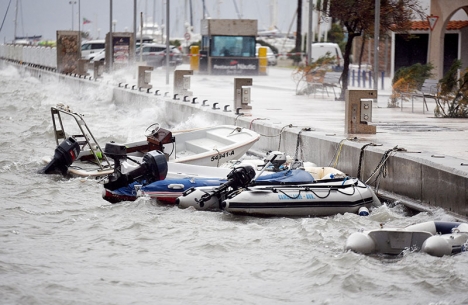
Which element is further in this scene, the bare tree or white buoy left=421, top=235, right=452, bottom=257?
the bare tree

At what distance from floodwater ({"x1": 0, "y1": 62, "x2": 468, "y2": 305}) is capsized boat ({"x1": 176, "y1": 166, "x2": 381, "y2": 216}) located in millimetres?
157

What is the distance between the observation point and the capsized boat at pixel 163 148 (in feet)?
51.4

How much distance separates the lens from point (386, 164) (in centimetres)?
1362

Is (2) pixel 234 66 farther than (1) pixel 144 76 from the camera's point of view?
Yes

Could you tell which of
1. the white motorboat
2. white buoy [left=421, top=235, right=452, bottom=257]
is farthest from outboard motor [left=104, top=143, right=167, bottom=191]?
white buoy [left=421, top=235, right=452, bottom=257]

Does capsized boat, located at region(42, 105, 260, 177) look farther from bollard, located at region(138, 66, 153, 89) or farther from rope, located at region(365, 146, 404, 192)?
bollard, located at region(138, 66, 153, 89)

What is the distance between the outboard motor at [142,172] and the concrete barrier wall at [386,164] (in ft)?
9.99

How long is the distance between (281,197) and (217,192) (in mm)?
933

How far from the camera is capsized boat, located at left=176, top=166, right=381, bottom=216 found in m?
12.5

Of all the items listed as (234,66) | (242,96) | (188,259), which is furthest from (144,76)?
(188,259)

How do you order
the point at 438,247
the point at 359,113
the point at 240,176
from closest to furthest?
the point at 438,247 < the point at 240,176 < the point at 359,113

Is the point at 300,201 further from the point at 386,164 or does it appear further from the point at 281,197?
the point at 386,164

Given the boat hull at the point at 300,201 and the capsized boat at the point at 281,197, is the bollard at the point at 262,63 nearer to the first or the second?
the capsized boat at the point at 281,197

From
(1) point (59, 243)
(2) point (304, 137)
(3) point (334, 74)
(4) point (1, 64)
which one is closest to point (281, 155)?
(2) point (304, 137)
